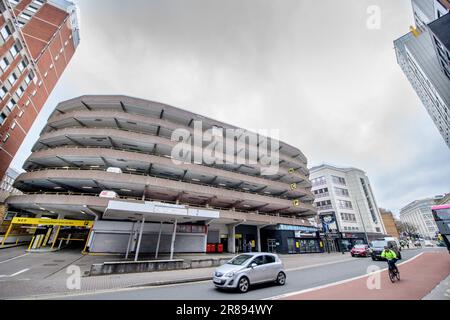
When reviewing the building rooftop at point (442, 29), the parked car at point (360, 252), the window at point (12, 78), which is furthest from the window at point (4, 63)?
the parked car at point (360, 252)

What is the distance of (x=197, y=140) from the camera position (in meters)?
27.6

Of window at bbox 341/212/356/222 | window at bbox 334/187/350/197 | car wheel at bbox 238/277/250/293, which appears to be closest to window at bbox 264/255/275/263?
car wheel at bbox 238/277/250/293

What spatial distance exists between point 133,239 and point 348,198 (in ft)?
183

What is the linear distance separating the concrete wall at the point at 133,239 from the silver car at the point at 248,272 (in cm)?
1342

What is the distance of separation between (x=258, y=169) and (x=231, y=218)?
33.7ft

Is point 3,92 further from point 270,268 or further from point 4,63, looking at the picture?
point 270,268

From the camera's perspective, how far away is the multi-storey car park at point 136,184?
20047 mm

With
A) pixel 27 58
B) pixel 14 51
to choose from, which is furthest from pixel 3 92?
pixel 27 58

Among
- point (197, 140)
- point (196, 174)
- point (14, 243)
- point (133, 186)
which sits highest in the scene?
point (197, 140)

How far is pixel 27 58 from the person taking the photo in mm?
27656

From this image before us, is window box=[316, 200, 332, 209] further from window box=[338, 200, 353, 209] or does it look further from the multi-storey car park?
the multi-storey car park
